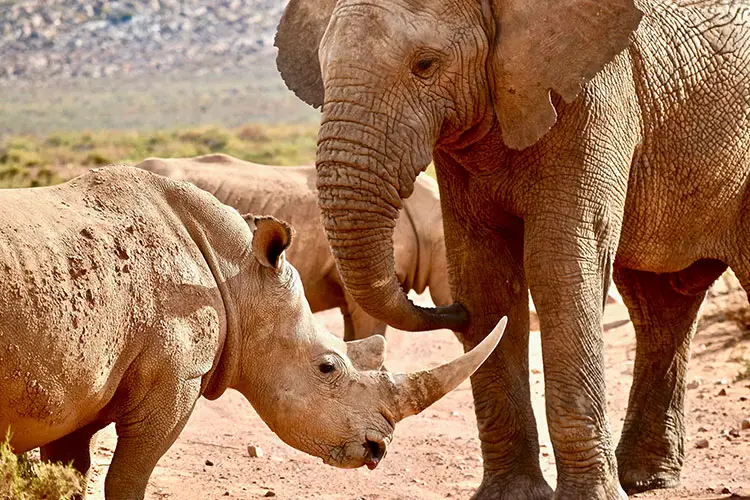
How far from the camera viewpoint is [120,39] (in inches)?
2968

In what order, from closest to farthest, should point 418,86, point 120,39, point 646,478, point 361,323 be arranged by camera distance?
point 418,86
point 646,478
point 361,323
point 120,39

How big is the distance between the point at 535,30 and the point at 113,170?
6.39 ft

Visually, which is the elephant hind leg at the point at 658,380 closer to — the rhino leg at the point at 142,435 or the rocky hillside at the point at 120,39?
the rhino leg at the point at 142,435

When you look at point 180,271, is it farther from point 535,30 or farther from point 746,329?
point 746,329

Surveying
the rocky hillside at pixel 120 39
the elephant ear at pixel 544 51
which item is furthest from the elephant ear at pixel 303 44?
the rocky hillside at pixel 120 39

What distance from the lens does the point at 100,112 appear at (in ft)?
214

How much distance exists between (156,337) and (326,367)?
86 cm

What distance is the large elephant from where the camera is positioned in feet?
20.4

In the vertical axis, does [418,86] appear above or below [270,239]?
above

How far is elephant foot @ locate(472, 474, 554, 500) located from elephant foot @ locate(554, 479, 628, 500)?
536 millimetres

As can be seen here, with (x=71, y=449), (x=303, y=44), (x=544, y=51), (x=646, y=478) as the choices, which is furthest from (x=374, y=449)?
(x=646, y=478)

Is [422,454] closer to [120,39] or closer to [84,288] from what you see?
[84,288]

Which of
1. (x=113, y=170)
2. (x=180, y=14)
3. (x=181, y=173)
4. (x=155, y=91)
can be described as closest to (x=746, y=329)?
(x=181, y=173)

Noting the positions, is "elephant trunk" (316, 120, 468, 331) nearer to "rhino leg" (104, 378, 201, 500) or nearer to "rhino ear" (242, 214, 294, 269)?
"rhino ear" (242, 214, 294, 269)
